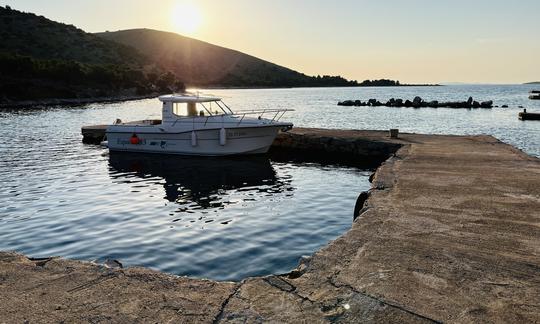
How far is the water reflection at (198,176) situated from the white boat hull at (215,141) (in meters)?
0.36

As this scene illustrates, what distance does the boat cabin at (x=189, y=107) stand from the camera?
72.1 feet

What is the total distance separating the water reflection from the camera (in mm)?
14594

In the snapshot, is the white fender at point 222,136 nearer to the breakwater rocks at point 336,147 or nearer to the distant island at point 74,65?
the breakwater rocks at point 336,147

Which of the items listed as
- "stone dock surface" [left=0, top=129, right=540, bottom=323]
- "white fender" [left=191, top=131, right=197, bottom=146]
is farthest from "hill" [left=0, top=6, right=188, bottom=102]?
"stone dock surface" [left=0, top=129, right=540, bottom=323]

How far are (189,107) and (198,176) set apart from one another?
17.6ft

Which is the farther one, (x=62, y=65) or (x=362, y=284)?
(x=62, y=65)

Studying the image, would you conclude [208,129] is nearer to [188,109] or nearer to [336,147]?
[188,109]

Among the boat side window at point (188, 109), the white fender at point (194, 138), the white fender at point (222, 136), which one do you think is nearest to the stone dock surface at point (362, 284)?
the white fender at point (222, 136)

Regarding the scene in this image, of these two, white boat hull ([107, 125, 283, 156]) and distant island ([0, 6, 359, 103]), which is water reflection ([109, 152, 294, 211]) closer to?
white boat hull ([107, 125, 283, 156])

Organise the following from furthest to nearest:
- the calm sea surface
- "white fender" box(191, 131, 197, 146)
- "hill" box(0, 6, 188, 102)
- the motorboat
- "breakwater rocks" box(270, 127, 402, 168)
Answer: "hill" box(0, 6, 188, 102)
"white fender" box(191, 131, 197, 146)
the motorboat
"breakwater rocks" box(270, 127, 402, 168)
the calm sea surface

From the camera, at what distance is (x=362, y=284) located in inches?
207

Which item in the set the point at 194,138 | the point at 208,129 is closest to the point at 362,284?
the point at 208,129

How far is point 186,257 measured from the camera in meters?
8.96

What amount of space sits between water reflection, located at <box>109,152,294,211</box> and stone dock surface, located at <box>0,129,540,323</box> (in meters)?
6.91
